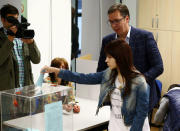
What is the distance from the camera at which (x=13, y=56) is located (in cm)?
299

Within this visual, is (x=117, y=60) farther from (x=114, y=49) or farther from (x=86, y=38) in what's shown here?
(x=86, y=38)

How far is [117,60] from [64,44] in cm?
258

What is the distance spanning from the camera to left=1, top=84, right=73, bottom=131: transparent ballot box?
2.10 metres

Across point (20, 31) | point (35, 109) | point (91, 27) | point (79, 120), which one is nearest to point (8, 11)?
point (20, 31)

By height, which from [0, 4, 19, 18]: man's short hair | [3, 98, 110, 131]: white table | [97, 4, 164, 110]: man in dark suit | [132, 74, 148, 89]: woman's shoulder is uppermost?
[0, 4, 19, 18]: man's short hair

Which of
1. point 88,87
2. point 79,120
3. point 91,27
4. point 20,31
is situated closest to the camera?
point 79,120

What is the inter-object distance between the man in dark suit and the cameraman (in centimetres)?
77

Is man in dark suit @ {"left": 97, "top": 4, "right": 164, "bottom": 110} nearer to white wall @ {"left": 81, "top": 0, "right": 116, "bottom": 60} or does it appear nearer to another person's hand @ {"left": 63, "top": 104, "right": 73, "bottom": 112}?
another person's hand @ {"left": 63, "top": 104, "right": 73, "bottom": 112}

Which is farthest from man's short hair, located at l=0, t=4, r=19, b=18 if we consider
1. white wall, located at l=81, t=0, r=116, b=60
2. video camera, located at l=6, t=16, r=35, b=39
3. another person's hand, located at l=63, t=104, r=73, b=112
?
white wall, located at l=81, t=0, r=116, b=60

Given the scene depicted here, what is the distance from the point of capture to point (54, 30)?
459cm

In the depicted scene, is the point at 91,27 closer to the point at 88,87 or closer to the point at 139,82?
the point at 88,87

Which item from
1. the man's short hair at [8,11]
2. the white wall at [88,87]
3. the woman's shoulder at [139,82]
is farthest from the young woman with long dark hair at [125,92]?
the white wall at [88,87]

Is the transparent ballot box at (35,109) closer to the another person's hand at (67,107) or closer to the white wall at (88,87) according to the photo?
the another person's hand at (67,107)

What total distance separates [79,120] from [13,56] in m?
0.82
